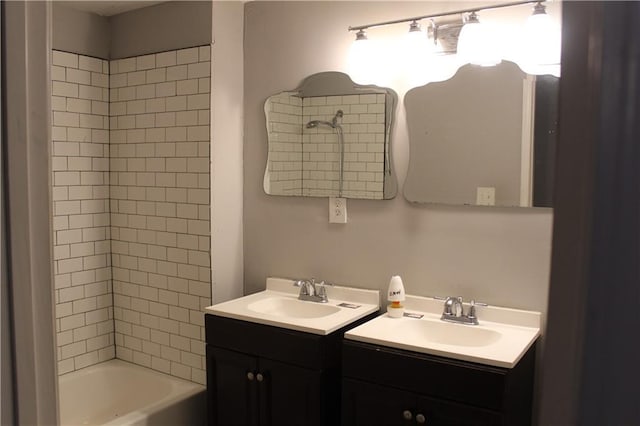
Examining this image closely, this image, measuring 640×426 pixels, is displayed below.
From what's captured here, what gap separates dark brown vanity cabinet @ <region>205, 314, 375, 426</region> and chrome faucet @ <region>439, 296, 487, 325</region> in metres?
0.36

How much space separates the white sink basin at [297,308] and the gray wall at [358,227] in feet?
0.22

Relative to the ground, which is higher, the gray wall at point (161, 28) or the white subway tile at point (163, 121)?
the gray wall at point (161, 28)

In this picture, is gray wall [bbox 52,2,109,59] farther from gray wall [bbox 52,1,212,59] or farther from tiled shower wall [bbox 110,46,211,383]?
tiled shower wall [bbox 110,46,211,383]

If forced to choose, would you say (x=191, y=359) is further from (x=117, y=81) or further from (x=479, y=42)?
(x=479, y=42)

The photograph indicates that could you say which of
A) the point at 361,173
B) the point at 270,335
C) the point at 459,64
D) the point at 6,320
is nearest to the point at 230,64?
the point at 361,173

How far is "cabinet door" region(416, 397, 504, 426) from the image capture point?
6.21 ft

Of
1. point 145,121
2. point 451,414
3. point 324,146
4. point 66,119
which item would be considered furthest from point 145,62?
point 451,414

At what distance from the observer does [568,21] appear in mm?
387

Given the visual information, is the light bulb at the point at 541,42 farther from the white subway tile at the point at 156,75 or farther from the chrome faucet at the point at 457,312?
the white subway tile at the point at 156,75

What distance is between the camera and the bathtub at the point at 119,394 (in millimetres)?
2912

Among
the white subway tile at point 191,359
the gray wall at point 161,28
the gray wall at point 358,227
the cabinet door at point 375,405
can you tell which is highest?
the gray wall at point 161,28

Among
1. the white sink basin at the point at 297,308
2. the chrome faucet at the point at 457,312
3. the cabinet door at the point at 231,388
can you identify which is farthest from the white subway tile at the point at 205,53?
the chrome faucet at the point at 457,312

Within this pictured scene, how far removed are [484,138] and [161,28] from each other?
1.77 meters

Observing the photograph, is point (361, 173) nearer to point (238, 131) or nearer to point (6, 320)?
point (238, 131)
